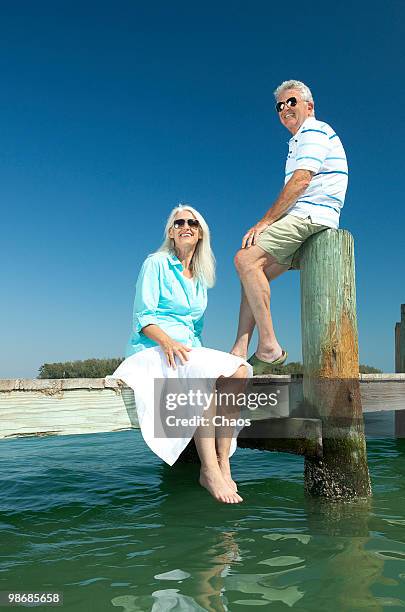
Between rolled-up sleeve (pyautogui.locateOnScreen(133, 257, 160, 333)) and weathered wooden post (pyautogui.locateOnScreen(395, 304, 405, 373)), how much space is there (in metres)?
5.13

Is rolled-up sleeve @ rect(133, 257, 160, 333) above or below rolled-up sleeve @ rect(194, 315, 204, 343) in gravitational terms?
above

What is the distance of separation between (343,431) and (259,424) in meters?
0.66

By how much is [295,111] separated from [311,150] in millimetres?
439

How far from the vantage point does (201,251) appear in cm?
440

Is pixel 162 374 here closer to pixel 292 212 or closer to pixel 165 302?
pixel 165 302

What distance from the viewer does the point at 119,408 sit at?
173 inches

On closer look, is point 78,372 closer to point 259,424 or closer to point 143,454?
point 143,454

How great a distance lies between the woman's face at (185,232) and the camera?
14.2 feet

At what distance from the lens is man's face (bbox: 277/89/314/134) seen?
4.65 m

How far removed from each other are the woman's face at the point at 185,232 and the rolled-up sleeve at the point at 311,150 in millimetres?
925

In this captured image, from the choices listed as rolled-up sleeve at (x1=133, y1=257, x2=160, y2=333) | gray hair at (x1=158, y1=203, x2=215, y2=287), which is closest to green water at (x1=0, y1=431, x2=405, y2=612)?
rolled-up sleeve at (x1=133, y1=257, x2=160, y2=333)

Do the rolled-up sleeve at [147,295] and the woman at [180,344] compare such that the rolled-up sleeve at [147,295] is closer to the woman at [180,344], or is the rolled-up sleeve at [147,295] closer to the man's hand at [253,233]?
the woman at [180,344]

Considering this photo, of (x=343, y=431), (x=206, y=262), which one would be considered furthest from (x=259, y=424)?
(x=206, y=262)

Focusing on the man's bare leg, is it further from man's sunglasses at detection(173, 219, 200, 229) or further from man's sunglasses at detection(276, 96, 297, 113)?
man's sunglasses at detection(276, 96, 297, 113)
